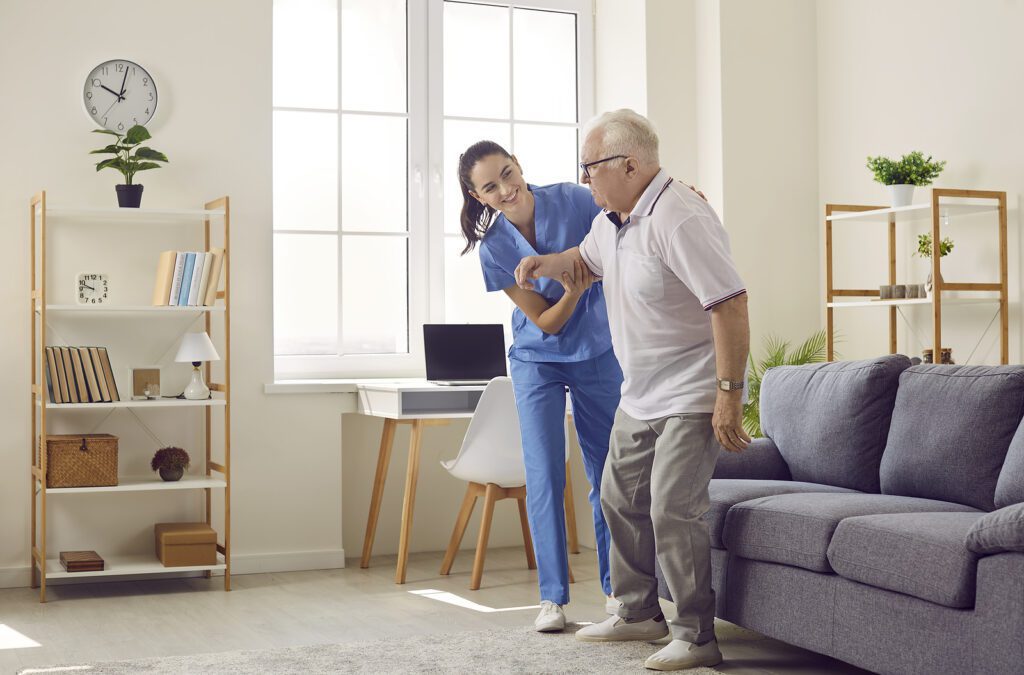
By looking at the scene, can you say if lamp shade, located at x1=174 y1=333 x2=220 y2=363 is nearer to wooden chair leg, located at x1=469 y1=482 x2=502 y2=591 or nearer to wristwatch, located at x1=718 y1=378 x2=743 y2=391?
wooden chair leg, located at x1=469 y1=482 x2=502 y2=591

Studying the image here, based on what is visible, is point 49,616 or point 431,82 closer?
point 49,616

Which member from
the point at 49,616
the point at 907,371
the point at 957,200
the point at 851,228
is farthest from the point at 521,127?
the point at 49,616

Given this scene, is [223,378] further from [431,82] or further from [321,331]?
[431,82]

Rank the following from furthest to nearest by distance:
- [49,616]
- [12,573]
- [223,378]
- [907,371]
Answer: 1. [223,378]
2. [12,573]
3. [49,616]
4. [907,371]

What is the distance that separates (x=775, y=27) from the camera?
512cm

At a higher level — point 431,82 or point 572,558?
point 431,82

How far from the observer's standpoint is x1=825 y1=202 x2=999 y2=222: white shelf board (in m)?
4.23

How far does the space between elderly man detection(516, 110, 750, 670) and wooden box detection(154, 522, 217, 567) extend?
5.99 feet

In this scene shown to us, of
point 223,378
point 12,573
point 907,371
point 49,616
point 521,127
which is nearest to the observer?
point 907,371

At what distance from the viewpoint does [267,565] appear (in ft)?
15.0

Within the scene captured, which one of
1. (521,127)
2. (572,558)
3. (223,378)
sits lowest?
(572,558)

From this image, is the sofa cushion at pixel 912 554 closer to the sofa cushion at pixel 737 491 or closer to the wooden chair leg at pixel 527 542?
the sofa cushion at pixel 737 491

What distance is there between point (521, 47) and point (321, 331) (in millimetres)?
1570

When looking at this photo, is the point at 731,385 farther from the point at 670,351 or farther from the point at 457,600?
the point at 457,600
